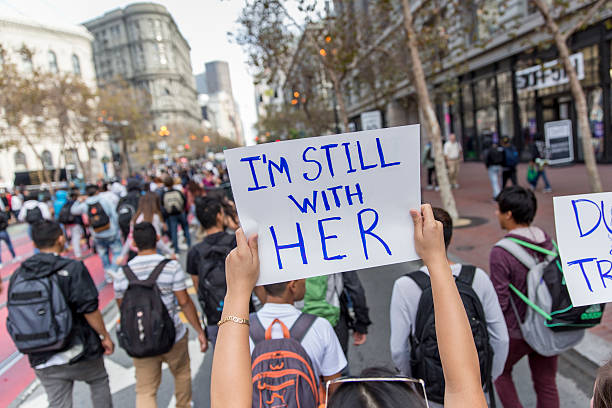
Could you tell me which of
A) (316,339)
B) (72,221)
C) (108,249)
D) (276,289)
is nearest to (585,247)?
(316,339)

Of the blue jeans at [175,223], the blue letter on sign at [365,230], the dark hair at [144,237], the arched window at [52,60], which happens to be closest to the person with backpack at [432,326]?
the blue letter on sign at [365,230]

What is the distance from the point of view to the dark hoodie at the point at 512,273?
8.80 ft

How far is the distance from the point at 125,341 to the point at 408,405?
242 cm

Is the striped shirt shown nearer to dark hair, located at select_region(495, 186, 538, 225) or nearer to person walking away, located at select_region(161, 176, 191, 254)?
dark hair, located at select_region(495, 186, 538, 225)

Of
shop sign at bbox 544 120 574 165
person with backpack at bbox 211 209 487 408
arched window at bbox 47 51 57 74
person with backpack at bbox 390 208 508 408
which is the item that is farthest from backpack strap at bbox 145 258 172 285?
arched window at bbox 47 51 57 74

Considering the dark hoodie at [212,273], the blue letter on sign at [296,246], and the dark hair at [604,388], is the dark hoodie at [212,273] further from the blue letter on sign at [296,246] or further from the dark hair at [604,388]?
the dark hair at [604,388]

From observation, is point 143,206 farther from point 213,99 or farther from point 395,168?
point 213,99

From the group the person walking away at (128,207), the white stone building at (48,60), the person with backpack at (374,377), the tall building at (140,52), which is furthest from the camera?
the tall building at (140,52)

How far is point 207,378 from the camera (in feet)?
13.8

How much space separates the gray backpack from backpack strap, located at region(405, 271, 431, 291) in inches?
33.2

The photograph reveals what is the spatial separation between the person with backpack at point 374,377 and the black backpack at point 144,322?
1.96 meters

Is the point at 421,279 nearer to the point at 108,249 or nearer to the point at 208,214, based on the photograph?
the point at 208,214

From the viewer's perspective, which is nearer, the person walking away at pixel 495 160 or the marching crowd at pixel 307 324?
the marching crowd at pixel 307 324

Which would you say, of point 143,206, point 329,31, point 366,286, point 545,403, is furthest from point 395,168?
point 329,31
